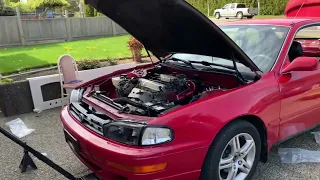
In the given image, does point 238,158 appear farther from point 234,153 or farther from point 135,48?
point 135,48

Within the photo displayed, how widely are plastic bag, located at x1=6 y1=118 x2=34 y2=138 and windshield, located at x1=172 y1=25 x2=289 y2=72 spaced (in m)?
2.69

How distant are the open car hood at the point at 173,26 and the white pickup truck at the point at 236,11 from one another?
93.9 feet

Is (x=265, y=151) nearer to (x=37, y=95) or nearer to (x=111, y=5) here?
(x=111, y=5)

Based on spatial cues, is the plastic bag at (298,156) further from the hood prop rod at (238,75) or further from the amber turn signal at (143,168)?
the amber turn signal at (143,168)

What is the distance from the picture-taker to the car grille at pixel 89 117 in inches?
99.3

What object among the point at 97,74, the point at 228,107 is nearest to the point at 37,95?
the point at 97,74

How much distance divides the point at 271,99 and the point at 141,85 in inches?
52.6

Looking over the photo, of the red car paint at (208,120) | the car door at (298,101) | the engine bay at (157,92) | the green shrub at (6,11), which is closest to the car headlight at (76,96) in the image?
the red car paint at (208,120)

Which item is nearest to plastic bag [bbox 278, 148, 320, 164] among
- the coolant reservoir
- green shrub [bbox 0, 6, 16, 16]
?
the coolant reservoir

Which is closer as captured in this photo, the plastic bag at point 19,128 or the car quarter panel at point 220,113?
the car quarter panel at point 220,113

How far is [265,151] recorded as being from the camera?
2941 mm

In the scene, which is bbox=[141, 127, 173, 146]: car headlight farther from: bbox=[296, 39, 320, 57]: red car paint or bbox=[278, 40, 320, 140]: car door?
bbox=[296, 39, 320, 57]: red car paint

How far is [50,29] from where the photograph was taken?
1597cm

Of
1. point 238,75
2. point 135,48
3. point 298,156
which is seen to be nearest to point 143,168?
point 238,75
